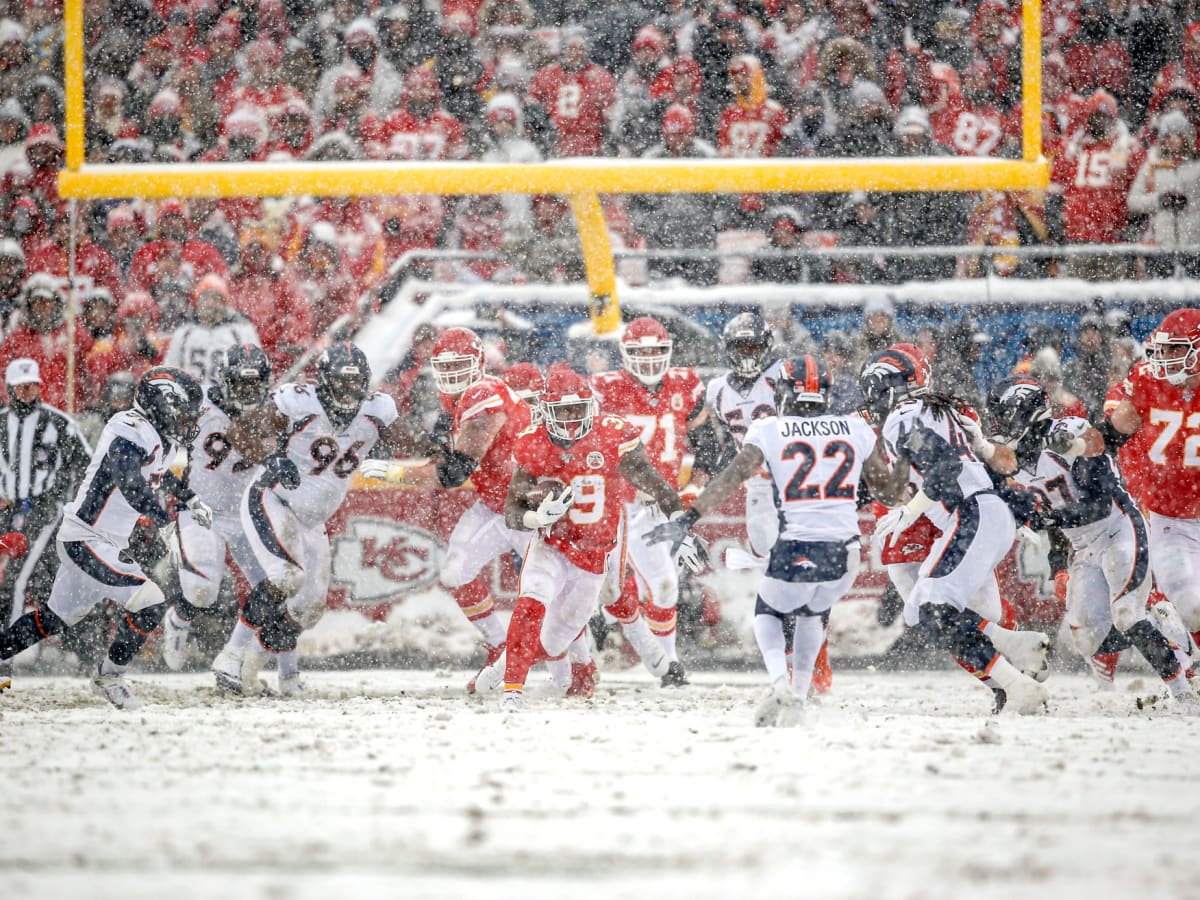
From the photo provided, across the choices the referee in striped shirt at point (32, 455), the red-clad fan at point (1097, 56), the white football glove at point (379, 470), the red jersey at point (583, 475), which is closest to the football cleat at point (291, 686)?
the white football glove at point (379, 470)

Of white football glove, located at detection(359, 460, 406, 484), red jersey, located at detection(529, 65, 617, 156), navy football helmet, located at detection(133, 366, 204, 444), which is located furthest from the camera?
red jersey, located at detection(529, 65, 617, 156)

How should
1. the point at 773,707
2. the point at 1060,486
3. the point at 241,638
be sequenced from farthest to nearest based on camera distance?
the point at 241,638 → the point at 1060,486 → the point at 773,707

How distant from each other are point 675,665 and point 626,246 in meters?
3.15

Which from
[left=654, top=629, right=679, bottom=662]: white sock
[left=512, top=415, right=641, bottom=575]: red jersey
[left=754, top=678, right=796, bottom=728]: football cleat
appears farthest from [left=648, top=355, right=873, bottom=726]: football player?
[left=654, top=629, right=679, bottom=662]: white sock

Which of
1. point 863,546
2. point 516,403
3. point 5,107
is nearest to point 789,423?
point 516,403

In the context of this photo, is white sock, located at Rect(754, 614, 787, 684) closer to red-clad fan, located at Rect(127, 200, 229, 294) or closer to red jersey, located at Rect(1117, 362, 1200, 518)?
red jersey, located at Rect(1117, 362, 1200, 518)

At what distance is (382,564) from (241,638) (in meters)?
1.36

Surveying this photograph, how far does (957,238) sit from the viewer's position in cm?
971

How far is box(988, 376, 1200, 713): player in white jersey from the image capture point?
6.94 m

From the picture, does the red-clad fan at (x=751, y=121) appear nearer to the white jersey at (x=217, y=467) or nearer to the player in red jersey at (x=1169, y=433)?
the player in red jersey at (x=1169, y=433)

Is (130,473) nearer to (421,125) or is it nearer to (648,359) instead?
(648,359)

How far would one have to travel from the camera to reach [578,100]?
29.2 ft

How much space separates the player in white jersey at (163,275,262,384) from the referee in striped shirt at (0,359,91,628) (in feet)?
2.60

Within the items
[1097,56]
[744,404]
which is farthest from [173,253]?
[1097,56]
